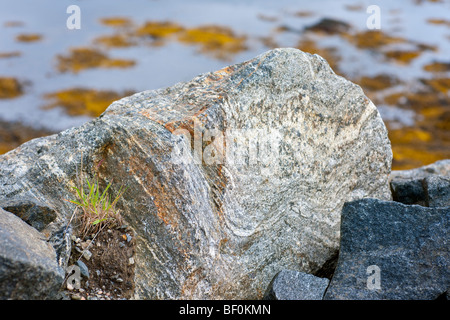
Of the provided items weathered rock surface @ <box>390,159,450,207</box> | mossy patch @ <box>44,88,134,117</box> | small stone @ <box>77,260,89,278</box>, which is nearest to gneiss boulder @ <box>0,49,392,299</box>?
small stone @ <box>77,260,89,278</box>

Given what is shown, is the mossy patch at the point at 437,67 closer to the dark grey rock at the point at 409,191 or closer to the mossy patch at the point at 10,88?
the dark grey rock at the point at 409,191

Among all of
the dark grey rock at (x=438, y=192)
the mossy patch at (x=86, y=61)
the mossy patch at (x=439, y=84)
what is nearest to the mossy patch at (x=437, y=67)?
the mossy patch at (x=439, y=84)

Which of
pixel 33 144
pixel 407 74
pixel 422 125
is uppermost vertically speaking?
pixel 33 144

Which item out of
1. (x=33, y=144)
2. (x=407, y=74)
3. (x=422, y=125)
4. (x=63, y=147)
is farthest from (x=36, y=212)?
(x=407, y=74)

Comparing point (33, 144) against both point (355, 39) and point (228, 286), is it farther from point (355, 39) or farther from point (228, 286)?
point (355, 39)

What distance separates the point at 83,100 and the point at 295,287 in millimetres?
30748

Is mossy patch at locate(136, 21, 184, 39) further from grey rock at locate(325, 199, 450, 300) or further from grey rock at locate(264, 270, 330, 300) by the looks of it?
grey rock at locate(264, 270, 330, 300)

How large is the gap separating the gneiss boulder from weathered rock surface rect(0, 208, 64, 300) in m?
0.92

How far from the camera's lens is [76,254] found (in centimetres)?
602

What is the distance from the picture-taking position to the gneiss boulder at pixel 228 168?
6.64m

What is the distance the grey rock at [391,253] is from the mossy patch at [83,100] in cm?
2806

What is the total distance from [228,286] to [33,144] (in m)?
4.17

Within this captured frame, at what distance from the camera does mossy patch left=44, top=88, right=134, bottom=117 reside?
3269 centimetres

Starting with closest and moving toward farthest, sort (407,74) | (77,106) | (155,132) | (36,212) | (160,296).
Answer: (36,212), (160,296), (155,132), (77,106), (407,74)
